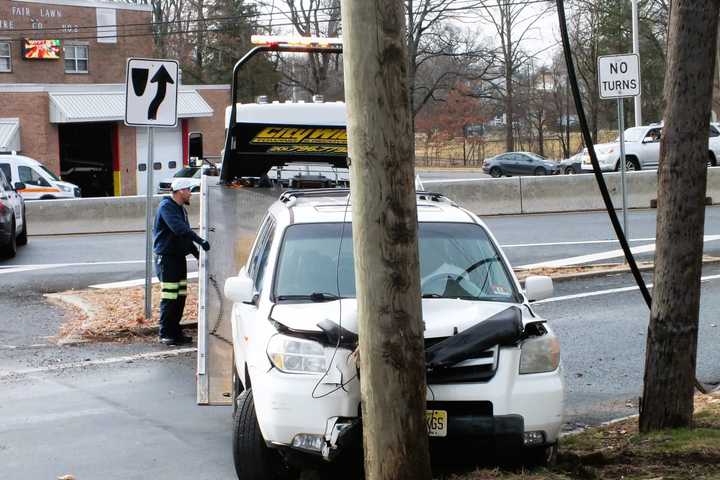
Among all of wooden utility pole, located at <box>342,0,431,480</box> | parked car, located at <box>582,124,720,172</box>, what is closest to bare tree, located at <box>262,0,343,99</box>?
parked car, located at <box>582,124,720,172</box>

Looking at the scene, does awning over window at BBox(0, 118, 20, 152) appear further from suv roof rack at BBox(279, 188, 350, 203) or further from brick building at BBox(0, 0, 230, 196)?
suv roof rack at BBox(279, 188, 350, 203)

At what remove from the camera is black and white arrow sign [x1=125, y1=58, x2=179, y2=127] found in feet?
39.6

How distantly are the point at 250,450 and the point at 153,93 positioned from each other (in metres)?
6.88

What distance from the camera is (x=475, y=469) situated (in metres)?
6.04

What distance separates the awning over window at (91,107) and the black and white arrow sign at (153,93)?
35.0m

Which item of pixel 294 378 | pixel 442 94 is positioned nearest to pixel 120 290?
pixel 294 378

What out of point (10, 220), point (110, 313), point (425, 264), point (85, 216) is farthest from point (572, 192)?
→ point (425, 264)

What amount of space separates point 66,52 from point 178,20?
1597 centimetres

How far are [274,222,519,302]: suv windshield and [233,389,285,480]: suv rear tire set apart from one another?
90 cm

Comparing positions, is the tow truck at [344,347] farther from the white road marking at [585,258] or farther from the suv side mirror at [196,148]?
the white road marking at [585,258]

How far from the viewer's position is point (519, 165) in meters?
57.5

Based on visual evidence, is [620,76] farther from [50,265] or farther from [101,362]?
[50,265]

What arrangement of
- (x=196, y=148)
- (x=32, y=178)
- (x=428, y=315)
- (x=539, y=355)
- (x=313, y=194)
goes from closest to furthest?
(x=539, y=355), (x=428, y=315), (x=313, y=194), (x=196, y=148), (x=32, y=178)

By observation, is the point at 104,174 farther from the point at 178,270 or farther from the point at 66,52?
the point at 178,270
